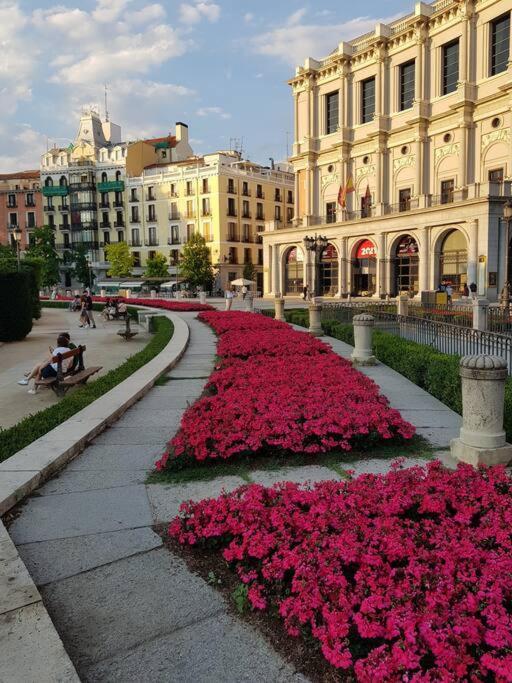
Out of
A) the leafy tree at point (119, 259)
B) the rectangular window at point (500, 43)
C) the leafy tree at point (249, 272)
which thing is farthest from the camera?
the leafy tree at point (119, 259)

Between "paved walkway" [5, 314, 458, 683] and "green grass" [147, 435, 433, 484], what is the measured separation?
0.39 feet

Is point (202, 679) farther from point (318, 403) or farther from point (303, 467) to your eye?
point (318, 403)

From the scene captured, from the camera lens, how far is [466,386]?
5.53m

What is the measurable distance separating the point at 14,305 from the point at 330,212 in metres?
35.1

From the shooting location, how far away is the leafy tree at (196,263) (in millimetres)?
63531

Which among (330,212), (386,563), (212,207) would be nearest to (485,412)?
(386,563)

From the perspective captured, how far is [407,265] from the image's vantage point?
41.9 metres

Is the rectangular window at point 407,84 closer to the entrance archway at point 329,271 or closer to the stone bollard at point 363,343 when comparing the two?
the entrance archway at point 329,271

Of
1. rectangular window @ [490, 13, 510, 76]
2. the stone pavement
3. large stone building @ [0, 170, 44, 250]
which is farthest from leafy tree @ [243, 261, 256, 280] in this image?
the stone pavement

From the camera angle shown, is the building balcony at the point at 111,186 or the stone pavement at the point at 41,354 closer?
the stone pavement at the point at 41,354

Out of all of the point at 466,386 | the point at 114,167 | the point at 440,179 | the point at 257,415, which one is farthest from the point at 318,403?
the point at 114,167

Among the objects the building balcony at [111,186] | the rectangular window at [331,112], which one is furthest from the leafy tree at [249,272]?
the rectangular window at [331,112]

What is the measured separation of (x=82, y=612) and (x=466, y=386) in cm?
399

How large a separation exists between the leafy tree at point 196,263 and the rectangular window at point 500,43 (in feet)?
115
